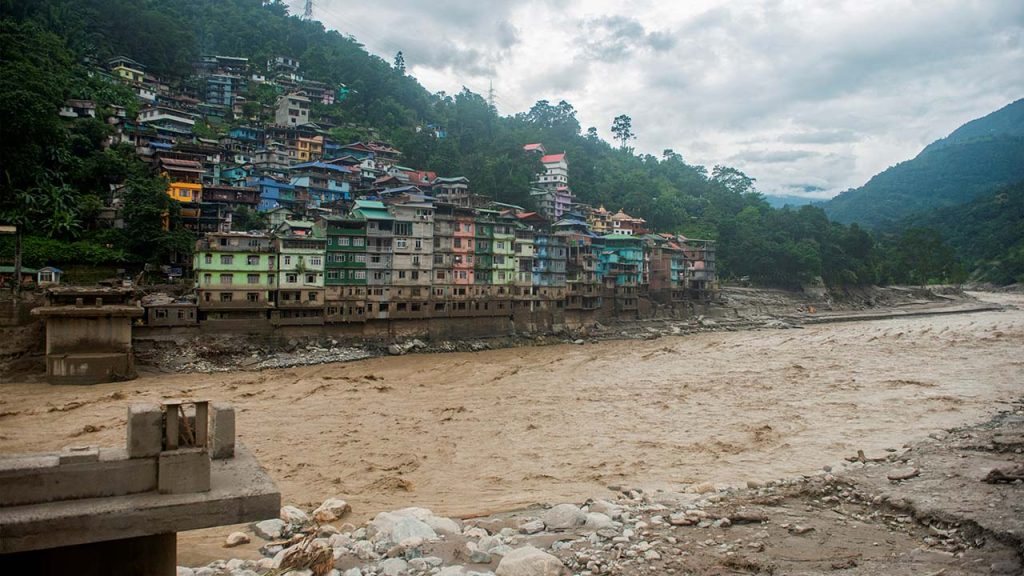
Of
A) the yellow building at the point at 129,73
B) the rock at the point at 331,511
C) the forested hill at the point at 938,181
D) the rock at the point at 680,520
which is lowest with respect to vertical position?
the rock at the point at 331,511

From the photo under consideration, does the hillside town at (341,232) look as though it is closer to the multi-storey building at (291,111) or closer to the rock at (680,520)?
the multi-storey building at (291,111)

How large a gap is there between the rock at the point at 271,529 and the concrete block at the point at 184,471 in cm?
441

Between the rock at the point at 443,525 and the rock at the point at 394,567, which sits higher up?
the rock at the point at 394,567

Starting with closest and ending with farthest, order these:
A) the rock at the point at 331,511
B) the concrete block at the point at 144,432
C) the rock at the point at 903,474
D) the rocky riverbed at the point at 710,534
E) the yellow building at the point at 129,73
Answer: the concrete block at the point at 144,432, the rocky riverbed at the point at 710,534, the rock at the point at 331,511, the rock at the point at 903,474, the yellow building at the point at 129,73

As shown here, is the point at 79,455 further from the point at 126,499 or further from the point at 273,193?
the point at 273,193

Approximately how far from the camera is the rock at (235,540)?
28.2 feet

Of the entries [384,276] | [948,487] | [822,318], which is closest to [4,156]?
[384,276]

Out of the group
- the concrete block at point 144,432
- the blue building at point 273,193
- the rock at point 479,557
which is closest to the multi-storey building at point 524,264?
the blue building at point 273,193

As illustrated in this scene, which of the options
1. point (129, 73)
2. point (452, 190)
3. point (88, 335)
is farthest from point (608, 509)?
point (129, 73)

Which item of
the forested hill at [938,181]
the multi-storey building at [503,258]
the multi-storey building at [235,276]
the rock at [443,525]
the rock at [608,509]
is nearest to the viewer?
the rock at [443,525]

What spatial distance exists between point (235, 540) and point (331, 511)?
1.90 meters

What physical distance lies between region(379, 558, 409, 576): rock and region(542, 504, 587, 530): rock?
90.2 inches

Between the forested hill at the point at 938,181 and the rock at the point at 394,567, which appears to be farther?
the forested hill at the point at 938,181

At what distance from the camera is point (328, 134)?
5678 centimetres
